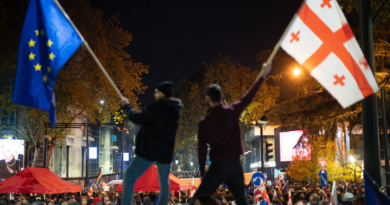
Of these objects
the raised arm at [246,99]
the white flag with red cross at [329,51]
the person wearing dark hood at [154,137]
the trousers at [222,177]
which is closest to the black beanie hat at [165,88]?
the person wearing dark hood at [154,137]

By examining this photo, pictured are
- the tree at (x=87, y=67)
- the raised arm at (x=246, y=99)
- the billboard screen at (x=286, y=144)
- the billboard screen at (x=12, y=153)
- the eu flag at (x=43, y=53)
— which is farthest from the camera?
the billboard screen at (x=286, y=144)

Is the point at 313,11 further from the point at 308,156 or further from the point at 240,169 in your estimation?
the point at 308,156

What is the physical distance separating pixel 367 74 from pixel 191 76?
141 ft

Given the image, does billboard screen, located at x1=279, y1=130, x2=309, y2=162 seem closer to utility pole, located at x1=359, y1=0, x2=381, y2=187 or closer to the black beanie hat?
utility pole, located at x1=359, y1=0, x2=381, y2=187

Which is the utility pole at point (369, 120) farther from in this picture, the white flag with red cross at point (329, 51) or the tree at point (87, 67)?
the tree at point (87, 67)

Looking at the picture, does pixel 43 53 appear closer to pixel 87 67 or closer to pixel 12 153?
pixel 87 67

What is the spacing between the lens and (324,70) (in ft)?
17.9

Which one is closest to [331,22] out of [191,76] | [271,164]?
[191,76]

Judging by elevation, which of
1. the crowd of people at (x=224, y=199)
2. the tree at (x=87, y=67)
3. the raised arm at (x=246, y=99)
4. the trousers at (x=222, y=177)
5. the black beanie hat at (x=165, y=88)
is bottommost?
the crowd of people at (x=224, y=199)

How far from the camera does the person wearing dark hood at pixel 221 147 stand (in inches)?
160

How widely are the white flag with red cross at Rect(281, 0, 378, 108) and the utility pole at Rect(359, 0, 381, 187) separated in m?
1.59

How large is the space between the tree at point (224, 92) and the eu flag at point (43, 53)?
3225cm

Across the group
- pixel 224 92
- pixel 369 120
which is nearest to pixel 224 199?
pixel 369 120

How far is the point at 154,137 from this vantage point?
4215 millimetres
